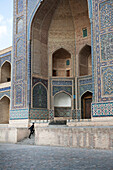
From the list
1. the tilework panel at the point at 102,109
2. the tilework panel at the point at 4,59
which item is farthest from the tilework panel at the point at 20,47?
the tilework panel at the point at 102,109

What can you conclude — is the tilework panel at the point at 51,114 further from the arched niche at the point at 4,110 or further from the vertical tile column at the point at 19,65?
the arched niche at the point at 4,110

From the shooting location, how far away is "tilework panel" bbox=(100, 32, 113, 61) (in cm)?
824

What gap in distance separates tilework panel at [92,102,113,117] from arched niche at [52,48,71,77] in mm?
5206

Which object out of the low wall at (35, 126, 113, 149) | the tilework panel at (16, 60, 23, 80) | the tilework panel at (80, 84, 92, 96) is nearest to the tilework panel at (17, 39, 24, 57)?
the tilework panel at (16, 60, 23, 80)

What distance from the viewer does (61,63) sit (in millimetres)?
13602

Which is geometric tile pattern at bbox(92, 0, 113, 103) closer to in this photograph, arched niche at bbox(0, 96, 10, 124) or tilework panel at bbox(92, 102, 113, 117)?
tilework panel at bbox(92, 102, 113, 117)

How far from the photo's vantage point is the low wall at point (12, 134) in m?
7.97

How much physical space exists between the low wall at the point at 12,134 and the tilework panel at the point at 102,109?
8.61 feet

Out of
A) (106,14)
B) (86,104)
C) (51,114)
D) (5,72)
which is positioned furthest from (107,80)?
(5,72)

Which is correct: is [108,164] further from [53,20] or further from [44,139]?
[53,20]

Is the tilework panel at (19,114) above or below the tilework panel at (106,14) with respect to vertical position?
below

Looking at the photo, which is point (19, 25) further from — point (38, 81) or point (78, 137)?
point (78, 137)

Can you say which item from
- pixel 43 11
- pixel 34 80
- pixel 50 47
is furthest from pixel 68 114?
pixel 43 11

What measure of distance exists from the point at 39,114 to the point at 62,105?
1881 mm
